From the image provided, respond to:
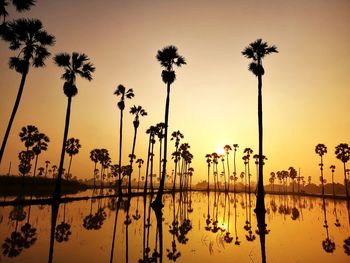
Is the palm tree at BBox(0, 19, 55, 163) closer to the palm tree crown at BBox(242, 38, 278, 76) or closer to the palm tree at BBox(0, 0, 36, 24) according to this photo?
the palm tree at BBox(0, 0, 36, 24)

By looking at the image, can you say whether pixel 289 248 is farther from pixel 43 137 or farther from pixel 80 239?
pixel 43 137

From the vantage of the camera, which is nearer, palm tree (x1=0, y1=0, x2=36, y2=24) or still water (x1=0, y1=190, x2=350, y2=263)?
still water (x1=0, y1=190, x2=350, y2=263)

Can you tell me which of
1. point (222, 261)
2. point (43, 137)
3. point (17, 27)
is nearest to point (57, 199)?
point (17, 27)

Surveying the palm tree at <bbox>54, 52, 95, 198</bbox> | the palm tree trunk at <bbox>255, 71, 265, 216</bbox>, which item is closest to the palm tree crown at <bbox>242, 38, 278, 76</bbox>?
the palm tree trunk at <bbox>255, 71, 265, 216</bbox>

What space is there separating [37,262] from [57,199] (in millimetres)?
24358

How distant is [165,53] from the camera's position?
3731 cm

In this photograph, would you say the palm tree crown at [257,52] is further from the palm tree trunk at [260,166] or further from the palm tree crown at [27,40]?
the palm tree crown at [27,40]

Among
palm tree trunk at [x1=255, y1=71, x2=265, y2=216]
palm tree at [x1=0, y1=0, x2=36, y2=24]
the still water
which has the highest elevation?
palm tree at [x1=0, y1=0, x2=36, y2=24]

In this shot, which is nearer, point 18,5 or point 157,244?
point 157,244

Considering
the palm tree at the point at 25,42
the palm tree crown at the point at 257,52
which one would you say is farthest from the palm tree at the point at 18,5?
the palm tree crown at the point at 257,52

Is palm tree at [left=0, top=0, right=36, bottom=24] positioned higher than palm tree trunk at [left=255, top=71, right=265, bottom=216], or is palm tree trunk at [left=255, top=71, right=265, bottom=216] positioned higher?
palm tree at [left=0, top=0, right=36, bottom=24]

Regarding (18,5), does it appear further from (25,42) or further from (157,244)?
(157,244)

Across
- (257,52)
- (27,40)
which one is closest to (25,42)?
(27,40)

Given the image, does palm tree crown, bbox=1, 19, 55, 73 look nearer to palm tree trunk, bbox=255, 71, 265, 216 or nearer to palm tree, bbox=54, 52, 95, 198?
palm tree, bbox=54, 52, 95, 198
